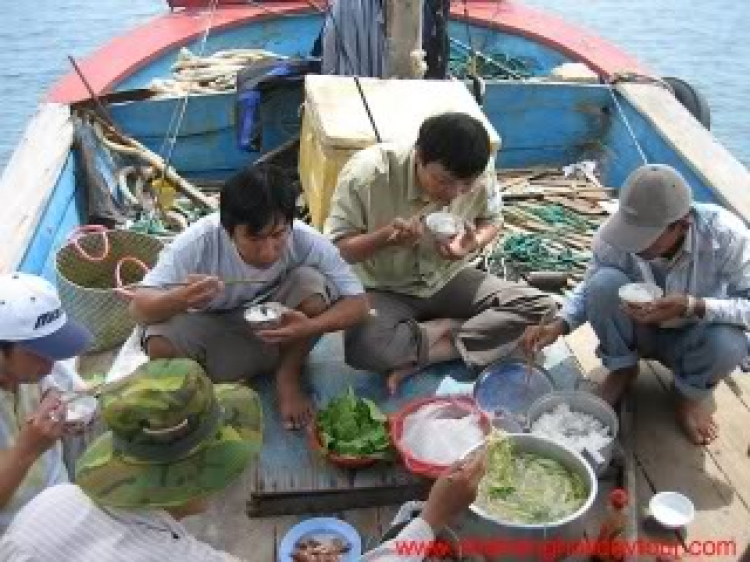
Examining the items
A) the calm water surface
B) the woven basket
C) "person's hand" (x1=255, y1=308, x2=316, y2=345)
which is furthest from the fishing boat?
the calm water surface

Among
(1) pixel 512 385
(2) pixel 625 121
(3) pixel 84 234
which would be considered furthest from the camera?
(2) pixel 625 121

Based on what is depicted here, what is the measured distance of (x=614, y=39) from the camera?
1284 cm

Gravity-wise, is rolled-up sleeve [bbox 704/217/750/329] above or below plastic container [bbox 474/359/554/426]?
above

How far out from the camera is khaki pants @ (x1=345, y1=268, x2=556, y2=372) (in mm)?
3510

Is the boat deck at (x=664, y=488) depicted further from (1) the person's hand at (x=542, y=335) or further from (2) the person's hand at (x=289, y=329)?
(2) the person's hand at (x=289, y=329)

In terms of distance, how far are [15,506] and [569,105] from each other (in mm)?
4749

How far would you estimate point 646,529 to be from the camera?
113 inches

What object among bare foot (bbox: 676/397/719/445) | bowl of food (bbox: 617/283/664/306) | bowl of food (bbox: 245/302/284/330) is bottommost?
bare foot (bbox: 676/397/719/445)

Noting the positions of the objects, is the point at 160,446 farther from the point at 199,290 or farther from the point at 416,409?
the point at 416,409

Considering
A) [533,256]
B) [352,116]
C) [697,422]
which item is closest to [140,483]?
[697,422]

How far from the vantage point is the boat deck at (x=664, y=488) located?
2.89 metres

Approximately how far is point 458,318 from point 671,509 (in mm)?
1344

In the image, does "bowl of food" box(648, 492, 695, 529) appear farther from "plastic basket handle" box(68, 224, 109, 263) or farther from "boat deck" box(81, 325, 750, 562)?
"plastic basket handle" box(68, 224, 109, 263)

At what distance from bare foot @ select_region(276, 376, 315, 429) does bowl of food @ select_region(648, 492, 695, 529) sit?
4.44 feet
